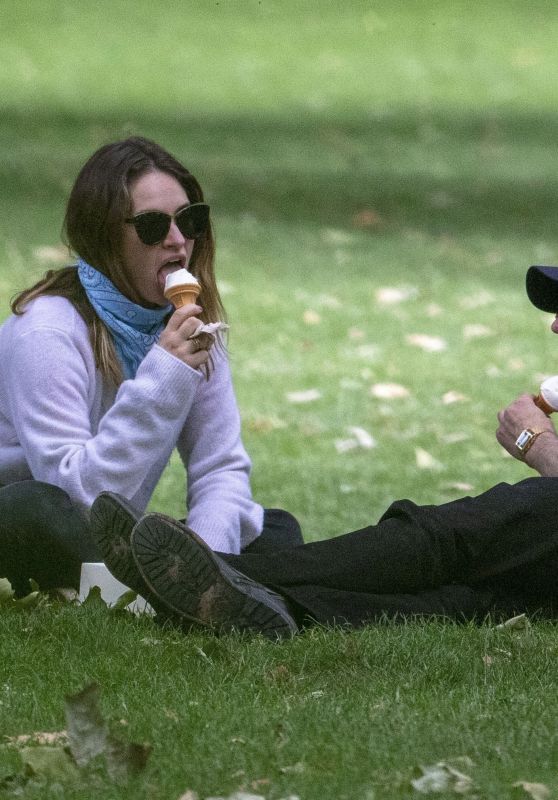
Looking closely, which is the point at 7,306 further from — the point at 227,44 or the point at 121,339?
the point at 227,44

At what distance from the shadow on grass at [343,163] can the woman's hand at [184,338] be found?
7.79 meters

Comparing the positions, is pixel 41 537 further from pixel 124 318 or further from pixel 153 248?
pixel 153 248

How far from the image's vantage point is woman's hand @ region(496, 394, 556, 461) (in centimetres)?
429

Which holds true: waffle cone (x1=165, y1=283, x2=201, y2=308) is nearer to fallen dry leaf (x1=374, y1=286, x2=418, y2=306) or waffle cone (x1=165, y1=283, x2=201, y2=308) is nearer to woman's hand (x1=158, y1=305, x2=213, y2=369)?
woman's hand (x1=158, y1=305, x2=213, y2=369)

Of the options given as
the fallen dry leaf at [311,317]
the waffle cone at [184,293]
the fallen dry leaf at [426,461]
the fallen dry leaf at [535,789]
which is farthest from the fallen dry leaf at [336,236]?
the fallen dry leaf at [535,789]

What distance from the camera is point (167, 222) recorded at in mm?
4219

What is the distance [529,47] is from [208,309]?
14135 millimetres

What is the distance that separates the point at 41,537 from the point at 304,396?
3.94 m

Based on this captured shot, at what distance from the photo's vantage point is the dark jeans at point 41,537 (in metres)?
3.93

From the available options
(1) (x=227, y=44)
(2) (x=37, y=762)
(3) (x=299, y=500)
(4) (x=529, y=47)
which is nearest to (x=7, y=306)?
(3) (x=299, y=500)

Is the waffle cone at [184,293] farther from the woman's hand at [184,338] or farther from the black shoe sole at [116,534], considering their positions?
the black shoe sole at [116,534]

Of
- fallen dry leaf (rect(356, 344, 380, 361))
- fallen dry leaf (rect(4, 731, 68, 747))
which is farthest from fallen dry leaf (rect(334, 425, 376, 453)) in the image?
fallen dry leaf (rect(4, 731, 68, 747))

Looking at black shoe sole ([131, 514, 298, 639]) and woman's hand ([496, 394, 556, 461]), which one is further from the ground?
woman's hand ([496, 394, 556, 461])

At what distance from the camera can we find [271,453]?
22.9 ft
